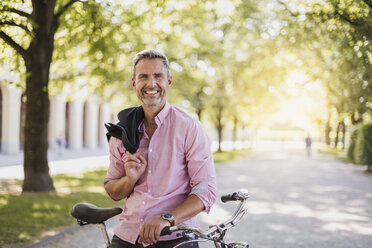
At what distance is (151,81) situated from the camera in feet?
7.84

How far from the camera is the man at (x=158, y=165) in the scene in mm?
2312

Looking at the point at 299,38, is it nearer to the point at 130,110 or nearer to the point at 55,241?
the point at 55,241

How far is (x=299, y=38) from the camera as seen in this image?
12539 mm

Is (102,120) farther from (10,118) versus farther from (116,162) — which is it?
(116,162)

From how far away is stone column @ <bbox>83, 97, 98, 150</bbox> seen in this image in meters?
40.1

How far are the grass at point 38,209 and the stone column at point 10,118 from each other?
1505cm

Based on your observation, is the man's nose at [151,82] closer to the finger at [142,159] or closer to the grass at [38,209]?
the finger at [142,159]

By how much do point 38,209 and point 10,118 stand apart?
811 inches

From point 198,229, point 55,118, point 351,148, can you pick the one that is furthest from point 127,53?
point 55,118

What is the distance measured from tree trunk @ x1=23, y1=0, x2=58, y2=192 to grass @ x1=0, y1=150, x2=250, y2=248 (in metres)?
0.64

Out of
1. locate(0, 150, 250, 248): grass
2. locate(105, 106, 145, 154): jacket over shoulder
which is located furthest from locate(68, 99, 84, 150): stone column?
locate(105, 106, 145, 154): jacket over shoulder

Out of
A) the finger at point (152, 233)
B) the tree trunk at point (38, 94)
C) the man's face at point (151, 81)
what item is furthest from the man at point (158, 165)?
the tree trunk at point (38, 94)

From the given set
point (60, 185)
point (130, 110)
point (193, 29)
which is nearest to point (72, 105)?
point (193, 29)

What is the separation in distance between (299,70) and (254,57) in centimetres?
399
